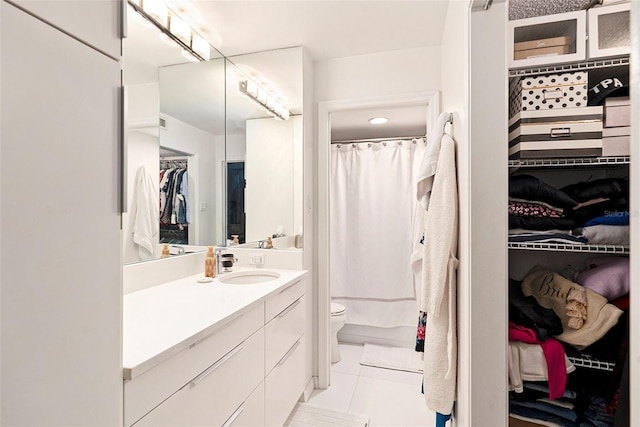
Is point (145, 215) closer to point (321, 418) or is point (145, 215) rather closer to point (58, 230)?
point (58, 230)

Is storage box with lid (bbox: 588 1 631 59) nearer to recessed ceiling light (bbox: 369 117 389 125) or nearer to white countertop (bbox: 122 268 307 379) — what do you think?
white countertop (bbox: 122 268 307 379)

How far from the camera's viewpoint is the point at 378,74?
7.36 feet

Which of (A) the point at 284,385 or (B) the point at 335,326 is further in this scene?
(B) the point at 335,326

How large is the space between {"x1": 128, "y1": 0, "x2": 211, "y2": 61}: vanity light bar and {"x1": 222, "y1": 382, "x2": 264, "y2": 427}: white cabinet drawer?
1.93 meters

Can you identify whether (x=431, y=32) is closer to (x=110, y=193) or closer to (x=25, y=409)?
(x=110, y=193)

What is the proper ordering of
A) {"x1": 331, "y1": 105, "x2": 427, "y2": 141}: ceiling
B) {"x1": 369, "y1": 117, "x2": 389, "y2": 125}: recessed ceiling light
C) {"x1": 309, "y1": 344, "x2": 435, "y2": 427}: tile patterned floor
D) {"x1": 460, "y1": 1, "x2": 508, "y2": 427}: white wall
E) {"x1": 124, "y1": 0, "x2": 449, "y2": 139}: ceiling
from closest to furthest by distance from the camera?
{"x1": 460, "y1": 1, "x2": 508, "y2": 427}: white wall → {"x1": 124, "y1": 0, "x2": 449, "y2": 139}: ceiling → {"x1": 309, "y1": 344, "x2": 435, "y2": 427}: tile patterned floor → {"x1": 331, "y1": 105, "x2": 427, "y2": 141}: ceiling → {"x1": 369, "y1": 117, "x2": 389, "y2": 125}: recessed ceiling light

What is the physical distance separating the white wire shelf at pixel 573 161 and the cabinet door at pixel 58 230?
1484 mm

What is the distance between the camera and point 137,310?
1242mm

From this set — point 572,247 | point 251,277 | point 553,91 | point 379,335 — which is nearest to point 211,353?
point 251,277

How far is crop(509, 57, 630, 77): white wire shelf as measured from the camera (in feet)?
3.92

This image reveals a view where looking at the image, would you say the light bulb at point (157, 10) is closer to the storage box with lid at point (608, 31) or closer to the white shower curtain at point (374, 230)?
the storage box with lid at point (608, 31)

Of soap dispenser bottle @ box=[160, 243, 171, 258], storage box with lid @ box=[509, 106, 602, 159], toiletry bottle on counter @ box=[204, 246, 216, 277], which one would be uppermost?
storage box with lid @ box=[509, 106, 602, 159]

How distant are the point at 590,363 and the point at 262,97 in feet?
7.99

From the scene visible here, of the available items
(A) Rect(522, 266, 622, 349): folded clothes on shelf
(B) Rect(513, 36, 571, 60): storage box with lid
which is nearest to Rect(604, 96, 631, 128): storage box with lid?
(B) Rect(513, 36, 571, 60): storage box with lid
